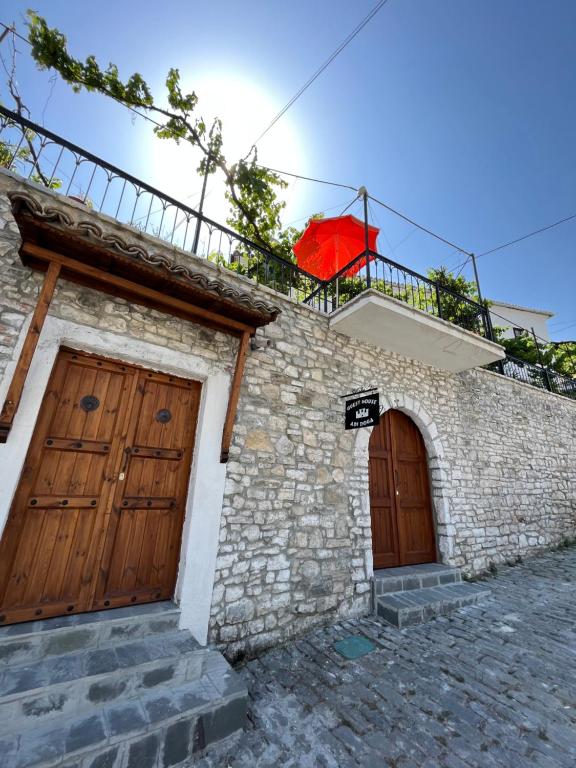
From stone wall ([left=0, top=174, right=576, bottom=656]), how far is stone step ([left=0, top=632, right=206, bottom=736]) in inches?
28.1

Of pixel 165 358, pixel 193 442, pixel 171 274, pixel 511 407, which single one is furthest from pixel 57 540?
pixel 511 407

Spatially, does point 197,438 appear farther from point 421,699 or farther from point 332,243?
point 332,243

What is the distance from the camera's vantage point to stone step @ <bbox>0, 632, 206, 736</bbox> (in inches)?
71.0

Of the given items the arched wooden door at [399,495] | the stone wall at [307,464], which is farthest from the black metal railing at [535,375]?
the arched wooden door at [399,495]

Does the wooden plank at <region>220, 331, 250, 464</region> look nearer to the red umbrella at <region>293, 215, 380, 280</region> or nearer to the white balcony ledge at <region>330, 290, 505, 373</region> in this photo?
the white balcony ledge at <region>330, 290, 505, 373</region>

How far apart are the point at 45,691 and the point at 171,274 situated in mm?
3055

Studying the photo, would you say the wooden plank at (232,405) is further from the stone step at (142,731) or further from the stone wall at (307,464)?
the stone step at (142,731)

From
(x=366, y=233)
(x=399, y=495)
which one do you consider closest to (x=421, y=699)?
(x=399, y=495)

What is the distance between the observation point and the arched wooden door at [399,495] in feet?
16.0

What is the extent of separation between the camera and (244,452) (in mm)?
3496

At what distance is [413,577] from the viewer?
442 cm

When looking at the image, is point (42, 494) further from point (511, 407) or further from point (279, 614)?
point (511, 407)

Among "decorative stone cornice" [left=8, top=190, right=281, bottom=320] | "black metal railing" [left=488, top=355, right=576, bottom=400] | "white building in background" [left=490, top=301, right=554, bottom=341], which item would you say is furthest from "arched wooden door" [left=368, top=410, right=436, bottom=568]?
"white building in background" [left=490, top=301, right=554, bottom=341]

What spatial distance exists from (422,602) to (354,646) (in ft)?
4.18
